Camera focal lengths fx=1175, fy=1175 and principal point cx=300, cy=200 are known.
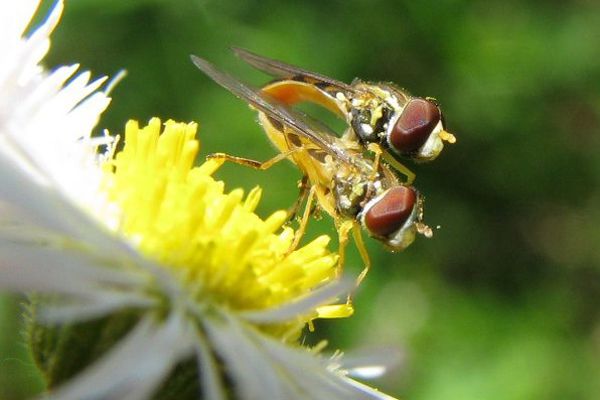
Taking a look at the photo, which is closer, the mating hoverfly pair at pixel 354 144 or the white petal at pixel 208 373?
the white petal at pixel 208 373

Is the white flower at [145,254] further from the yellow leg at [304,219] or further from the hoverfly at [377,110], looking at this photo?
the hoverfly at [377,110]

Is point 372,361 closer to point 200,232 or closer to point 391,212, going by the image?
point 200,232

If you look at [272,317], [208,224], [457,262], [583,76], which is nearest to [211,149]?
[457,262]

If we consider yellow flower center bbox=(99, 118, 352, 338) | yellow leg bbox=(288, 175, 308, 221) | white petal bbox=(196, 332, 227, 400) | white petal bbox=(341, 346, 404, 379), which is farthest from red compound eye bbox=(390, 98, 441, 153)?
white petal bbox=(196, 332, 227, 400)

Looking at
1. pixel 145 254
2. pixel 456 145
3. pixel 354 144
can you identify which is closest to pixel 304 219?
pixel 354 144

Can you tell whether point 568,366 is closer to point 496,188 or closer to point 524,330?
point 524,330

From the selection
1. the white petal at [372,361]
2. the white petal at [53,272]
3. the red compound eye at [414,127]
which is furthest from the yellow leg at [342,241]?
the white petal at [53,272]
